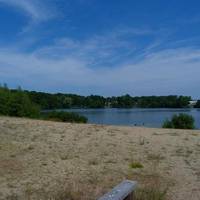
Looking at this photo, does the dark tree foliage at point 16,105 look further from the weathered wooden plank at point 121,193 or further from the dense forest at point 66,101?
the weathered wooden plank at point 121,193

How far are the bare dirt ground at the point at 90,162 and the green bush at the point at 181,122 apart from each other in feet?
24.1

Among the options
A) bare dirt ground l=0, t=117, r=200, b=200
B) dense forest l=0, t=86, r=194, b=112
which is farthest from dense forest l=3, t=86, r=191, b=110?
bare dirt ground l=0, t=117, r=200, b=200

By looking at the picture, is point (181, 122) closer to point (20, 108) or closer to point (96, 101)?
point (20, 108)

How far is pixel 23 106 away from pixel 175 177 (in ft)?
75.7

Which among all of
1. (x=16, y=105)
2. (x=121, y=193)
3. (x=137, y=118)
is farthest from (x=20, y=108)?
(x=121, y=193)

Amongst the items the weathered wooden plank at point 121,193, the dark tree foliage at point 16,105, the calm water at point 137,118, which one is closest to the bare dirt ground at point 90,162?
the weathered wooden plank at point 121,193

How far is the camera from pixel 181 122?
804 inches

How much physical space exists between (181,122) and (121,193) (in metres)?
17.2

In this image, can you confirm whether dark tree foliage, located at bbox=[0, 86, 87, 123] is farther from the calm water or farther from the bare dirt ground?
the bare dirt ground

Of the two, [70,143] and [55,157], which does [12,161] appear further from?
[70,143]

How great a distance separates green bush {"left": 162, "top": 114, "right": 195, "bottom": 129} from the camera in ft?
66.0

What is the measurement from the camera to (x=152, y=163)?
27.3 feet

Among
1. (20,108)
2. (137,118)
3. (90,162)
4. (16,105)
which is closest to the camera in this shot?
(90,162)

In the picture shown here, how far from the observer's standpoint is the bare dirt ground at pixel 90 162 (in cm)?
629
